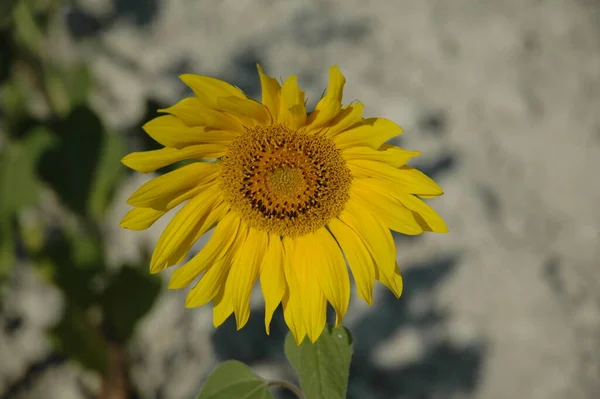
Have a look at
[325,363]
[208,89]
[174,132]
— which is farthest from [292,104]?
[325,363]

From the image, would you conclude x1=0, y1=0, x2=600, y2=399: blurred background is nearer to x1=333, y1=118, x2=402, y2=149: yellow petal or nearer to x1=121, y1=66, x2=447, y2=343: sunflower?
x1=121, y1=66, x2=447, y2=343: sunflower

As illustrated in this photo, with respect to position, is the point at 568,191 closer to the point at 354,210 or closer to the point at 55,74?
the point at 354,210

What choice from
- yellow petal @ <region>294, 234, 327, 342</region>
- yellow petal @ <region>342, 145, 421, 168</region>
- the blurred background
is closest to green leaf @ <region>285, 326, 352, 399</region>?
yellow petal @ <region>294, 234, 327, 342</region>

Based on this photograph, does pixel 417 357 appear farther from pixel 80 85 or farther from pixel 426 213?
pixel 80 85

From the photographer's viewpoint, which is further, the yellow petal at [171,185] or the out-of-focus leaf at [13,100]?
the out-of-focus leaf at [13,100]

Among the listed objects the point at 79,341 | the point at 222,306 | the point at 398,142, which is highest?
the point at 398,142

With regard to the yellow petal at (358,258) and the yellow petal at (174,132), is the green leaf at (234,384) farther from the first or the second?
the yellow petal at (174,132)

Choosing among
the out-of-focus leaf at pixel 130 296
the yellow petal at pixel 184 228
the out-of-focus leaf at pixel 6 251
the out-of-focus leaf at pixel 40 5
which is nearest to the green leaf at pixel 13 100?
the out-of-focus leaf at pixel 40 5
